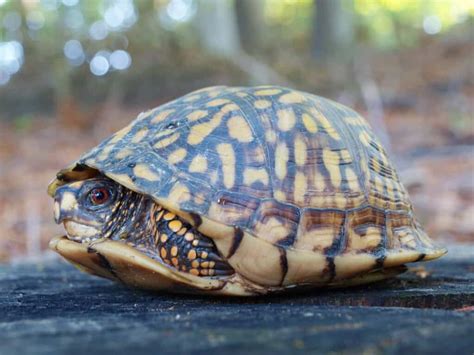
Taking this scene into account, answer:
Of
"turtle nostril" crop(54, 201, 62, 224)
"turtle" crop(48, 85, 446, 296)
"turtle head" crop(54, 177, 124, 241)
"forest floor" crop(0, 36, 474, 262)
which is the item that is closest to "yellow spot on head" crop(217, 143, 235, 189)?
"turtle" crop(48, 85, 446, 296)

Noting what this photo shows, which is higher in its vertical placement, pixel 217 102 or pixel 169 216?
pixel 217 102

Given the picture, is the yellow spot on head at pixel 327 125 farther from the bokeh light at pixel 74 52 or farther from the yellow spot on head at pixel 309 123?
the bokeh light at pixel 74 52

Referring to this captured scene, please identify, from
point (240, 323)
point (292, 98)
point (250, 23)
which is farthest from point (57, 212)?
point (250, 23)

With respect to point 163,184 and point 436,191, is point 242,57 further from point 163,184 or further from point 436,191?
point 163,184

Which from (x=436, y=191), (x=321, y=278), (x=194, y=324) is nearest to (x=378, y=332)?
(x=194, y=324)

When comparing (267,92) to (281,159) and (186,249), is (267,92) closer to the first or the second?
(281,159)
